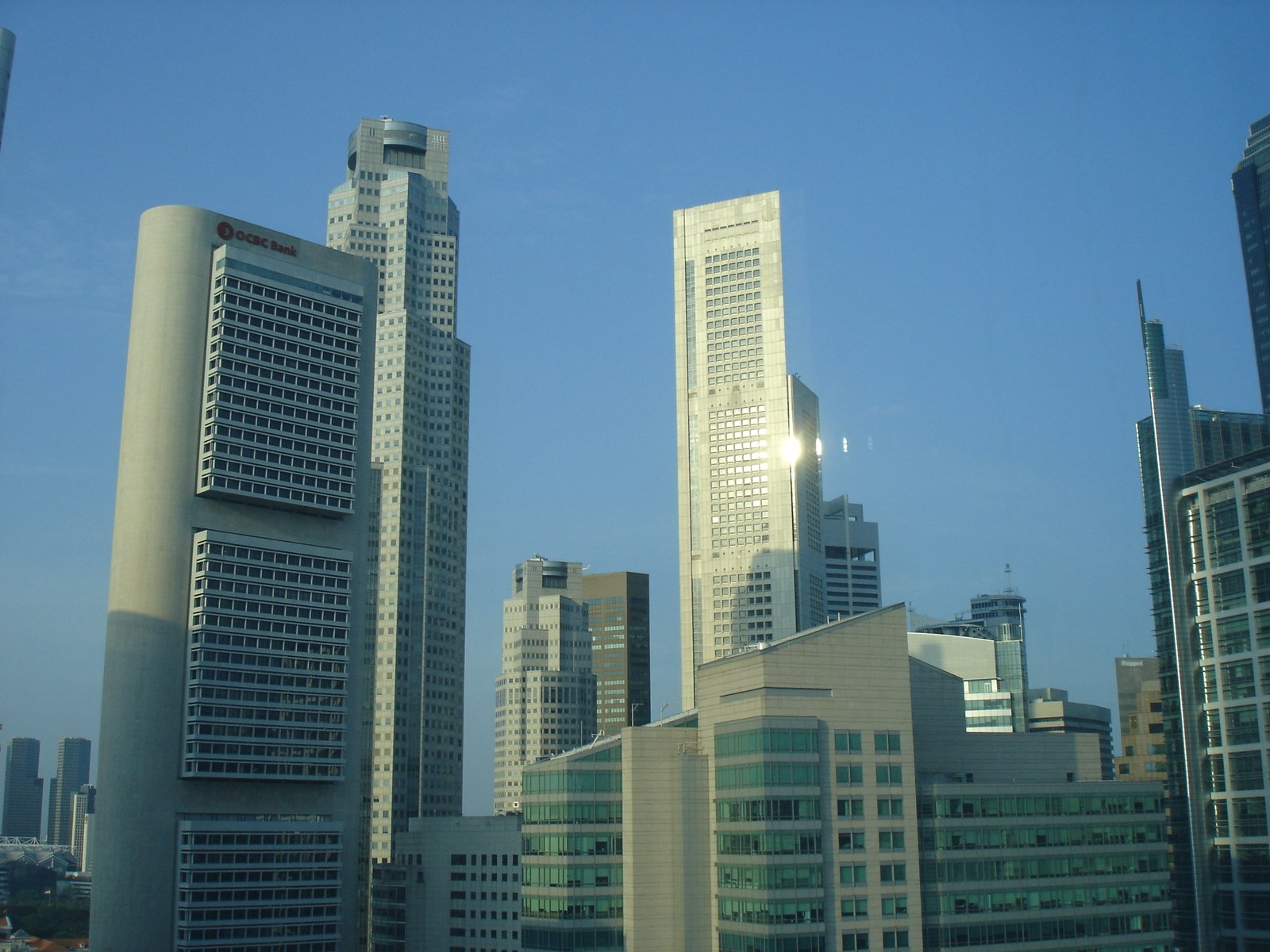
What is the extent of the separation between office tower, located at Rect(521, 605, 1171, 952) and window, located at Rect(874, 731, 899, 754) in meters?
0.15

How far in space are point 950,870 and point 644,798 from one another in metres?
26.2

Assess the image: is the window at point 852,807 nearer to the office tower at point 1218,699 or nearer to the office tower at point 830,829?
the office tower at point 830,829

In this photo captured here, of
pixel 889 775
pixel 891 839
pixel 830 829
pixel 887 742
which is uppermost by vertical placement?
pixel 887 742

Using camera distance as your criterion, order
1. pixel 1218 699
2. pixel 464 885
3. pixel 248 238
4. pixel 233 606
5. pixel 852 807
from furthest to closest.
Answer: pixel 464 885 → pixel 248 238 → pixel 233 606 → pixel 1218 699 → pixel 852 807

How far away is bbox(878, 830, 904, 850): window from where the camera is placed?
10481cm

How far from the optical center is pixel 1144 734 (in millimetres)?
175000

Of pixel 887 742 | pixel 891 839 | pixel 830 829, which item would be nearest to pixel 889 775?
pixel 887 742

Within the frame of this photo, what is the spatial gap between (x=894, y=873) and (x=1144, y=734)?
85.4 metres

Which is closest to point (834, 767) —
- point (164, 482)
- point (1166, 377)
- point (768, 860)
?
point (768, 860)

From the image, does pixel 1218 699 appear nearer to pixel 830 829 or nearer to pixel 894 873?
pixel 894 873

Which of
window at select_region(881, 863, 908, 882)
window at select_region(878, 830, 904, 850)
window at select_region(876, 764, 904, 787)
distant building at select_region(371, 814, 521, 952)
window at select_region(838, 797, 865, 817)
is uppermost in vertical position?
window at select_region(876, 764, 904, 787)

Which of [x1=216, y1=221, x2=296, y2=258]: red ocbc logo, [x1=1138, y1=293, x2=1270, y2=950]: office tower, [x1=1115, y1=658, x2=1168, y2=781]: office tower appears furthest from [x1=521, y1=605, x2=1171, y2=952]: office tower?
[x1=216, y1=221, x2=296, y2=258]: red ocbc logo

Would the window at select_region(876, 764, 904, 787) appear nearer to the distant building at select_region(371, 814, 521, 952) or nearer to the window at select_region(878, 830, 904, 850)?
the window at select_region(878, 830, 904, 850)

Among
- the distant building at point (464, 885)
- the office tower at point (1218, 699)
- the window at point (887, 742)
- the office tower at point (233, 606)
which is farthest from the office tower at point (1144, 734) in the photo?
the office tower at point (233, 606)
